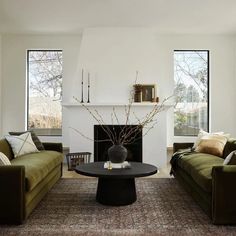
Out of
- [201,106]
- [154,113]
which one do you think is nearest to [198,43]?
[201,106]

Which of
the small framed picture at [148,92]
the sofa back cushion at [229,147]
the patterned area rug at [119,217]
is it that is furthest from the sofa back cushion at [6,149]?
the sofa back cushion at [229,147]

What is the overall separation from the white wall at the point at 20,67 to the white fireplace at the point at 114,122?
68cm

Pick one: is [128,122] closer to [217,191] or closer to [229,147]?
[229,147]

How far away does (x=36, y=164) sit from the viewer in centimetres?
377

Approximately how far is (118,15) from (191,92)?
2.45 meters

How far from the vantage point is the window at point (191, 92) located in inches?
273

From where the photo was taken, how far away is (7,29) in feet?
21.1

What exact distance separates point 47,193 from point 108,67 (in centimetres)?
307

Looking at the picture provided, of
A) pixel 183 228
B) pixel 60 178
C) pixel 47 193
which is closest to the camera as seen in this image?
pixel 183 228

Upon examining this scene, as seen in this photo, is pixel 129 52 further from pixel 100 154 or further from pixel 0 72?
pixel 0 72

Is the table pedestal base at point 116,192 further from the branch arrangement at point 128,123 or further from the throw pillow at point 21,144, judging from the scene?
the branch arrangement at point 128,123

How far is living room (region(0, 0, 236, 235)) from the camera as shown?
5.30m

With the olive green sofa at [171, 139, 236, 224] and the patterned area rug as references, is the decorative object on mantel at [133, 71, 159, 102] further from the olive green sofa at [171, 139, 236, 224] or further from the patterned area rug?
the olive green sofa at [171, 139, 236, 224]

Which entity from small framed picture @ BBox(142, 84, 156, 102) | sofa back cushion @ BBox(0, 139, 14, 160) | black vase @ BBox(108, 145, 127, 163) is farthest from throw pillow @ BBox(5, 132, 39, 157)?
small framed picture @ BBox(142, 84, 156, 102)
